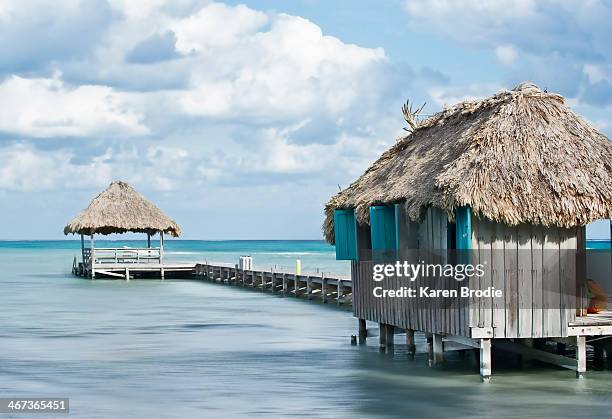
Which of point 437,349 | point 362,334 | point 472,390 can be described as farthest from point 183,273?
point 472,390

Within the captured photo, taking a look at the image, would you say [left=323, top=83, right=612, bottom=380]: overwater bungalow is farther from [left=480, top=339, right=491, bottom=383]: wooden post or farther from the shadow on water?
the shadow on water

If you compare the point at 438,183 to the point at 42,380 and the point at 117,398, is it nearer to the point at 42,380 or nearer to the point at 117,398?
the point at 117,398

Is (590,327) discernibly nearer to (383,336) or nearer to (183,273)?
(383,336)

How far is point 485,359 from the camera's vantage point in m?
14.9

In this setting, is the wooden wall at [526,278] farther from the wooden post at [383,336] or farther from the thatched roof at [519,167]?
the wooden post at [383,336]

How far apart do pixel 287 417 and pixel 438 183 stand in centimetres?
374

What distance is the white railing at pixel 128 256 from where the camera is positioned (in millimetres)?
48531

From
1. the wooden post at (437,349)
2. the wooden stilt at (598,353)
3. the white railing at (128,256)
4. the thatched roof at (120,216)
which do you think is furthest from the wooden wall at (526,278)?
the thatched roof at (120,216)

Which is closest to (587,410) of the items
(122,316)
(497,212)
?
(497,212)

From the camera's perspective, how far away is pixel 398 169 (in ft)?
57.4

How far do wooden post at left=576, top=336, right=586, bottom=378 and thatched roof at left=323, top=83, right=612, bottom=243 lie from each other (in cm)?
179

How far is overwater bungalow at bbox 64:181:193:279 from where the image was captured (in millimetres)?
48062

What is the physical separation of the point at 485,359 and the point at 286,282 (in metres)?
23.5

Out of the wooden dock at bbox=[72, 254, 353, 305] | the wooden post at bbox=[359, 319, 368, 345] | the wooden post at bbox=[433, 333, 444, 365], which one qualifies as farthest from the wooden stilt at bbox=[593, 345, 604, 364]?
the wooden dock at bbox=[72, 254, 353, 305]
